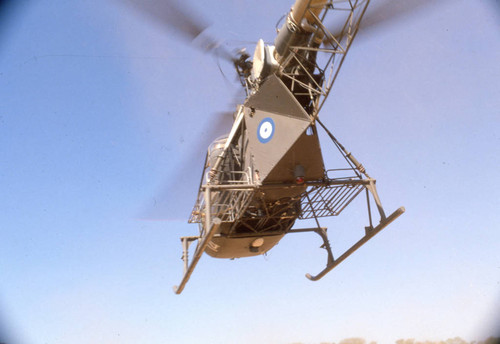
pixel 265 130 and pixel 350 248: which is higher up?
pixel 265 130

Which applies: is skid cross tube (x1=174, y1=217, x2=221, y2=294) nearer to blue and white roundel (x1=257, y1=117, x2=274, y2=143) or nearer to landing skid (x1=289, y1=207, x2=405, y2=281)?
blue and white roundel (x1=257, y1=117, x2=274, y2=143)

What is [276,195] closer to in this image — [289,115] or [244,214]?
[244,214]

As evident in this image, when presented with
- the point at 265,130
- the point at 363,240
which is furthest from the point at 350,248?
the point at 265,130

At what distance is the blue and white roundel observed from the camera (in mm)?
9031

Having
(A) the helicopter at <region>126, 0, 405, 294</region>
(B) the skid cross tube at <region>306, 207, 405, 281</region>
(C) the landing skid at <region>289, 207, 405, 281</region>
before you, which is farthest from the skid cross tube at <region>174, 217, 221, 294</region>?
(B) the skid cross tube at <region>306, 207, 405, 281</region>

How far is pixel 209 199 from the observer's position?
29.7 feet

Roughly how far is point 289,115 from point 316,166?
1387 mm

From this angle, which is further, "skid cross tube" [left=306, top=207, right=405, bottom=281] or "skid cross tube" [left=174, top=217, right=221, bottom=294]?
"skid cross tube" [left=306, top=207, right=405, bottom=281]

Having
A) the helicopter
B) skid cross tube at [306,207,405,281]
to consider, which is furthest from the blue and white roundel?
skid cross tube at [306,207,405,281]

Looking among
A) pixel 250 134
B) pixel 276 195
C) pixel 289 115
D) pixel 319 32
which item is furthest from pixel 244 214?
pixel 319 32

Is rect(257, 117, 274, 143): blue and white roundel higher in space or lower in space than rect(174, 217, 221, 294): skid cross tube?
higher

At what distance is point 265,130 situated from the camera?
9.21 metres

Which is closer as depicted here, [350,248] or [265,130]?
[265,130]

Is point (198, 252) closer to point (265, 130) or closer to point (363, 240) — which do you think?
point (265, 130)
